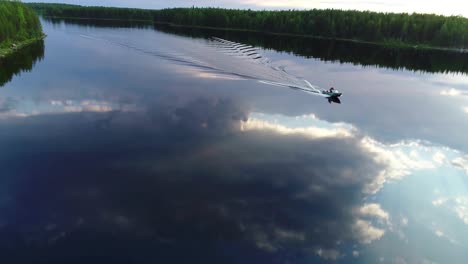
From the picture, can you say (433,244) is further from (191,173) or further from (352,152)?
(191,173)

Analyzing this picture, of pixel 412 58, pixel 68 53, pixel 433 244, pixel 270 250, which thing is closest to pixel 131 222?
pixel 270 250

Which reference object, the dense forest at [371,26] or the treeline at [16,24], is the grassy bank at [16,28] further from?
the dense forest at [371,26]

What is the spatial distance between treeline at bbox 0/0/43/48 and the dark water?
133 ft

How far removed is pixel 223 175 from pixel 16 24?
104 m

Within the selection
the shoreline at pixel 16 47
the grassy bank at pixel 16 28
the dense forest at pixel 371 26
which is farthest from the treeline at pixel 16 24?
the dense forest at pixel 371 26

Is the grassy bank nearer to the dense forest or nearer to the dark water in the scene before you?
the dark water

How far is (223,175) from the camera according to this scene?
28.2 m

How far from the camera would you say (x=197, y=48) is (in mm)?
95875

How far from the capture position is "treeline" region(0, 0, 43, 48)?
85.6 m

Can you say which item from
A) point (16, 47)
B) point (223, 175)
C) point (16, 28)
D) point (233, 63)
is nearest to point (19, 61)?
point (16, 47)

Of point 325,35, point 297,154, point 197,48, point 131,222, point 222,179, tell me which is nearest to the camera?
point 131,222

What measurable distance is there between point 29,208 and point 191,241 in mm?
11865

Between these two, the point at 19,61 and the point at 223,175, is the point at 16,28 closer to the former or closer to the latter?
the point at 19,61

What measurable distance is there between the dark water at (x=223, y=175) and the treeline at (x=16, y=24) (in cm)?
4041
